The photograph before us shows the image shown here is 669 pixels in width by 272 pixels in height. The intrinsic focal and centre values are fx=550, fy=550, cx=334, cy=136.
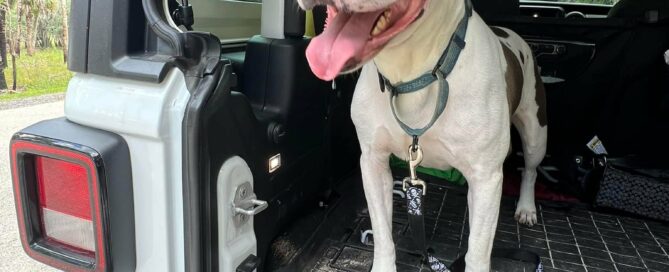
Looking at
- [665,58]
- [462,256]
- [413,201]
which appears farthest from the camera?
[665,58]

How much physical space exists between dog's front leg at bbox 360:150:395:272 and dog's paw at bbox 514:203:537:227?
1093 millimetres

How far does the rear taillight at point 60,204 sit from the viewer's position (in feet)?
4.96

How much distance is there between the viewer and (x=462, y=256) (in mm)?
2453

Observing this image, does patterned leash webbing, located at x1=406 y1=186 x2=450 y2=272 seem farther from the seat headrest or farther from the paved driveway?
the paved driveway

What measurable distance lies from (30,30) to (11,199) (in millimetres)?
7957

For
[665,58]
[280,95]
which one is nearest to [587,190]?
[665,58]

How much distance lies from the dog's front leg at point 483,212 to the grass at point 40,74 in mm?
11315

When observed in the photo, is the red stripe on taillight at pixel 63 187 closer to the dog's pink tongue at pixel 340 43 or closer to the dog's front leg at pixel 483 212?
the dog's pink tongue at pixel 340 43

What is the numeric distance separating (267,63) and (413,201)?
812mm

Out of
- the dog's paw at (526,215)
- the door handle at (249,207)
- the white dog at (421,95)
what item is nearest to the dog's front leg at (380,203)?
the white dog at (421,95)

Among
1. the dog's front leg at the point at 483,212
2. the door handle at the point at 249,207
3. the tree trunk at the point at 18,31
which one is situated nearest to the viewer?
the door handle at the point at 249,207

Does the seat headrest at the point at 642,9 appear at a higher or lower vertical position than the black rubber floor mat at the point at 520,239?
higher

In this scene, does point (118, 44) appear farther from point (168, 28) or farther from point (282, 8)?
point (282, 8)

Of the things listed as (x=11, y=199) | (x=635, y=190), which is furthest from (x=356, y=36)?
(x=11, y=199)
